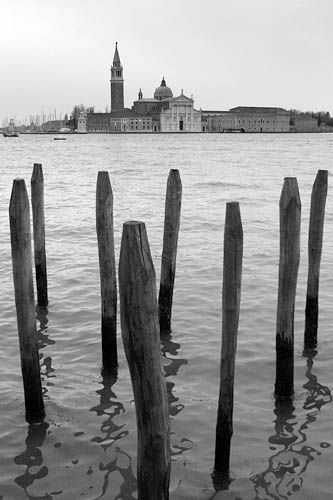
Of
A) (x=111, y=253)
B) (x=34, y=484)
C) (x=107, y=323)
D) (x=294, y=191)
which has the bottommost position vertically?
(x=34, y=484)

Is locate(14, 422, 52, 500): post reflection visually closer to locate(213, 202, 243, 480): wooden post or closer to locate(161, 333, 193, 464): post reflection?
locate(161, 333, 193, 464): post reflection

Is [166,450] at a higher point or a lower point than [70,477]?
higher

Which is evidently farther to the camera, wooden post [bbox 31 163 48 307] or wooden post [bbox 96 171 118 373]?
wooden post [bbox 31 163 48 307]

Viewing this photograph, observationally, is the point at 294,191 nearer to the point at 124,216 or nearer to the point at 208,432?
the point at 208,432

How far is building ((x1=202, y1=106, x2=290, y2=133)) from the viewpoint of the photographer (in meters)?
166

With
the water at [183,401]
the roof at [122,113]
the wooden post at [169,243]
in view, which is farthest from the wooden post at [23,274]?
the roof at [122,113]

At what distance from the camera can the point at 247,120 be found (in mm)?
168250

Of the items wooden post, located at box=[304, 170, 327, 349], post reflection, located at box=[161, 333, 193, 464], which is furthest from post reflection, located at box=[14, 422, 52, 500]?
wooden post, located at box=[304, 170, 327, 349]

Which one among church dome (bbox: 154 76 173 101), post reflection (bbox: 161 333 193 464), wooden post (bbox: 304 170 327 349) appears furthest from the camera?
church dome (bbox: 154 76 173 101)

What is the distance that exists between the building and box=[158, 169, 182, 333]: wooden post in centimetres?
16030

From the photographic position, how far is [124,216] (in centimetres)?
1767

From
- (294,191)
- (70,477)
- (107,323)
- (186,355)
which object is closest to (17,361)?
(107,323)

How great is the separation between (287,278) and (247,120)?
167m

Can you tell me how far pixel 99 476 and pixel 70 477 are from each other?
19cm
